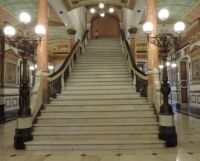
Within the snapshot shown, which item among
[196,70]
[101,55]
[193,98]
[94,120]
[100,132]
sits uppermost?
[101,55]

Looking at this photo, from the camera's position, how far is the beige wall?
734 inches

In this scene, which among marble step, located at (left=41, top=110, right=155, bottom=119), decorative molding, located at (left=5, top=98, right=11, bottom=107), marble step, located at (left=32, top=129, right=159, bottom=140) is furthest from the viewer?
decorative molding, located at (left=5, top=98, right=11, bottom=107)

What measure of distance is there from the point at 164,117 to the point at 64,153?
229 cm

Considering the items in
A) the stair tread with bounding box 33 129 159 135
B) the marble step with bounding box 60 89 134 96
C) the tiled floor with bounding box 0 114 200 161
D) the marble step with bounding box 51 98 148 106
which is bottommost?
the tiled floor with bounding box 0 114 200 161

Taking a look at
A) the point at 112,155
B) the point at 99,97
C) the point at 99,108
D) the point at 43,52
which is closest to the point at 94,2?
the point at 43,52

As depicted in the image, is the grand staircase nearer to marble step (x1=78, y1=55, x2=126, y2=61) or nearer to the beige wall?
marble step (x1=78, y1=55, x2=126, y2=61)

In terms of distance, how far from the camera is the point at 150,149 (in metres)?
4.96

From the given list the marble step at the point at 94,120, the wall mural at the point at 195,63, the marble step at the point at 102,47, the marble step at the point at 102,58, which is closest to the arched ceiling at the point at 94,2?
the marble step at the point at 102,58

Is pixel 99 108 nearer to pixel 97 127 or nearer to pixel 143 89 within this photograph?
pixel 97 127

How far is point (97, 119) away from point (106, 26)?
13.7 metres

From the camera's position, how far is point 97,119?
240 inches

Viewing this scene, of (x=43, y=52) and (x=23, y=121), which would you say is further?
(x=43, y=52)

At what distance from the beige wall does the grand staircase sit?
34.3ft

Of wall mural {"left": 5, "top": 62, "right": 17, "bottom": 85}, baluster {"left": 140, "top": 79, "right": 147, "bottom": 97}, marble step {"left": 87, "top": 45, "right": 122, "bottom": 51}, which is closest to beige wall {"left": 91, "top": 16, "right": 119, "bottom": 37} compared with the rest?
marble step {"left": 87, "top": 45, "right": 122, "bottom": 51}
